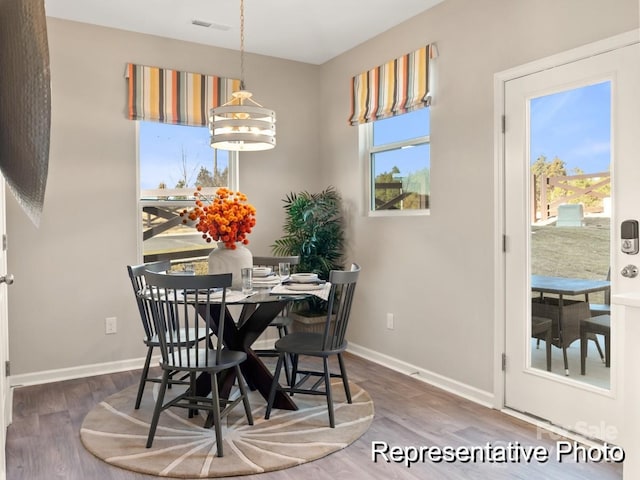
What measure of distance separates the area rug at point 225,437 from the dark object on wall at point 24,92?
2.11m

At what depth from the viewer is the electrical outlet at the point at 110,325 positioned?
3953 millimetres

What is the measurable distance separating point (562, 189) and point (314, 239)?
6.86 feet

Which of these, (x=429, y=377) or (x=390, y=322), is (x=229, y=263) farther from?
(x=429, y=377)

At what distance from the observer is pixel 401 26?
3.87 metres

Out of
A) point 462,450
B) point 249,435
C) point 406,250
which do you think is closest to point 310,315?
point 406,250

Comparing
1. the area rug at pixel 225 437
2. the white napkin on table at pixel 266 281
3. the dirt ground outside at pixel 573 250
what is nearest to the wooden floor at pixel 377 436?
the area rug at pixel 225 437

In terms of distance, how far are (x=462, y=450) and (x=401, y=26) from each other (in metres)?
2.99

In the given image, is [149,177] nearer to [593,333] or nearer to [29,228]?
[29,228]

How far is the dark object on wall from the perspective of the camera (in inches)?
19.3

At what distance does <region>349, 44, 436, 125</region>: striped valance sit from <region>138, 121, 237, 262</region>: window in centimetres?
128

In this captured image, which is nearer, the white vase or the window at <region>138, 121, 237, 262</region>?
the white vase

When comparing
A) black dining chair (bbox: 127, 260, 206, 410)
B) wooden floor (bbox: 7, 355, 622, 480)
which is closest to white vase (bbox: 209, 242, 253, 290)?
black dining chair (bbox: 127, 260, 206, 410)

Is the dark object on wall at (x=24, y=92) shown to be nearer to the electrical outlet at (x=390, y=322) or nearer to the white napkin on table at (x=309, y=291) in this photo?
the white napkin on table at (x=309, y=291)

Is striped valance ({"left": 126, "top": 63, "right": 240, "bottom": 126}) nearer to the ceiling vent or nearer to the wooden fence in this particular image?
the ceiling vent
